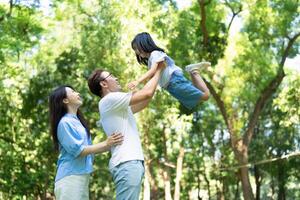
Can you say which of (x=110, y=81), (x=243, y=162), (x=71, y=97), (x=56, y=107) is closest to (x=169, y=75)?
(x=110, y=81)

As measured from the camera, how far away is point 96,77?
3.06 metres

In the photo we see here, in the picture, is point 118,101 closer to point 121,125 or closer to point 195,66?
point 121,125

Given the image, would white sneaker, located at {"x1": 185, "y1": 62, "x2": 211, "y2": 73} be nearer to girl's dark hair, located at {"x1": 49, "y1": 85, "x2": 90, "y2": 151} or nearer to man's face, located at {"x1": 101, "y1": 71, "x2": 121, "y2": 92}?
man's face, located at {"x1": 101, "y1": 71, "x2": 121, "y2": 92}

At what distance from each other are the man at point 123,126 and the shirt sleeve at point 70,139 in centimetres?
17

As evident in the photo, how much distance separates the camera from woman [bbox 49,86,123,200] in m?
2.93

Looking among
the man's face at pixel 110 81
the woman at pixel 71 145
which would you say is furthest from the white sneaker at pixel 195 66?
the woman at pixel 71 145

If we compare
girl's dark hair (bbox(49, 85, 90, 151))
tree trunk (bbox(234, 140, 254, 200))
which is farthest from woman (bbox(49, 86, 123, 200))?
tree trunk (bbox(234, 140, 254, 200))

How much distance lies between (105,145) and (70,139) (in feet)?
0.78

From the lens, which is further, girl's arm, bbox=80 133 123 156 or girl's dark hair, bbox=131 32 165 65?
girl's dark hair, bbox=131 32 165 65

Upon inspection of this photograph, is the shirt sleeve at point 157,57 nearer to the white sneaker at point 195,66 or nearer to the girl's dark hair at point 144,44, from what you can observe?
the girl's dark hair at point 144,44

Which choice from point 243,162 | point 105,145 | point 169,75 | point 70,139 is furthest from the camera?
point 243,162

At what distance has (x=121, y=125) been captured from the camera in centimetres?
288

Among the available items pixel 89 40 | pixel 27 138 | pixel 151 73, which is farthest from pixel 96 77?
pixel 27 138

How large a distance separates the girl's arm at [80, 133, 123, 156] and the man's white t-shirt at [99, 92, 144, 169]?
29 mm
